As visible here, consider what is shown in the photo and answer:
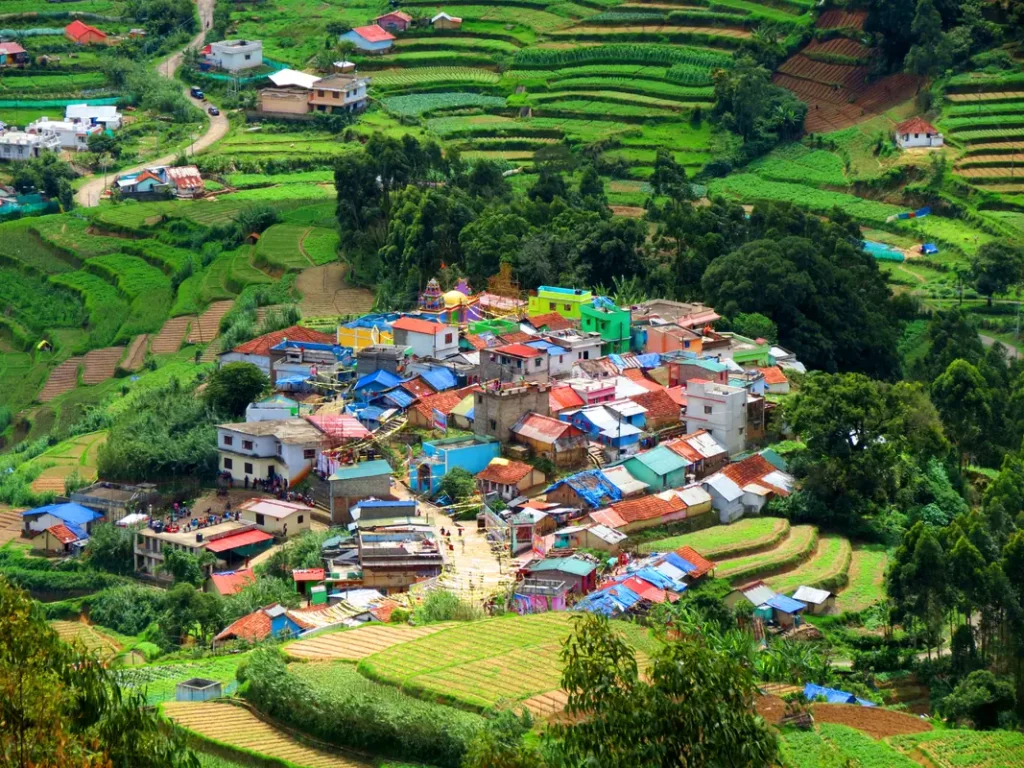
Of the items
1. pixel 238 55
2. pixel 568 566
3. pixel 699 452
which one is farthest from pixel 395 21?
pixel 568 566

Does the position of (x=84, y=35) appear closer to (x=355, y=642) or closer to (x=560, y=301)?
(x=560, y=301)

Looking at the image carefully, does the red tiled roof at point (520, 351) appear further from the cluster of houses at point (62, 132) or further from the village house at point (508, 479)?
the cluster of houses at point (62, 132)

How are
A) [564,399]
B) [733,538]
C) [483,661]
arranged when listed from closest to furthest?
1. [483,661]
2. [733,538]
3. [564,399]

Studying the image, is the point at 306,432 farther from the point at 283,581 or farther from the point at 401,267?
the point at 401,267

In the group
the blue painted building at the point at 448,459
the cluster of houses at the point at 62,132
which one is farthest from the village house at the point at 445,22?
the blue painted building at the point at 448,459

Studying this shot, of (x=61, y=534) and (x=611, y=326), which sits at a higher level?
(x=611, y=326)

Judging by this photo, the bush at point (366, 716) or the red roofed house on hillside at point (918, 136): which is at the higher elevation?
the red roofed house on hillside at point (918, 136)

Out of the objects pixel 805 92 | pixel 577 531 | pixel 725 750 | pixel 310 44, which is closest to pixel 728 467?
pixel 577 531
